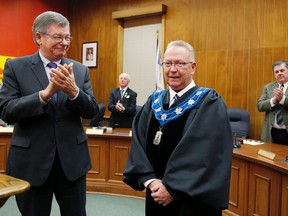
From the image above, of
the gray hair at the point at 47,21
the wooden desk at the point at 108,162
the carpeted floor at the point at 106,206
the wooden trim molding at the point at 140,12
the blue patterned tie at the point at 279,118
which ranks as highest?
the wooden trim molding at the point at 140,12

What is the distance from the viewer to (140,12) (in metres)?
6.61

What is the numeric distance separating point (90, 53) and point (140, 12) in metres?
1.62

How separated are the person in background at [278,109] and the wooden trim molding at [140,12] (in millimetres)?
2971

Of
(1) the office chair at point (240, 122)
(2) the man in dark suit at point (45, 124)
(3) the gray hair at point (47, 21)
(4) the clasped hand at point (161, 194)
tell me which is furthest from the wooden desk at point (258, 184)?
(3) the gray hair at point (47, 21)

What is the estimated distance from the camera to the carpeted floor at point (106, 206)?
3.62 m

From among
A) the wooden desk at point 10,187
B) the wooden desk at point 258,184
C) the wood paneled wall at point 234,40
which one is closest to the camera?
the wooden desk at point 10,187

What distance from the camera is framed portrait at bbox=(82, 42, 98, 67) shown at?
7464 millimetres

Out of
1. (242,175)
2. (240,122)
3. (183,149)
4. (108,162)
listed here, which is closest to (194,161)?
(183,149)

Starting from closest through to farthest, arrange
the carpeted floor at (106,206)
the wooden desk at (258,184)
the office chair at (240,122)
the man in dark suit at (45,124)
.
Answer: the man in dark suit at (45,124)
the wooden desk at (258,184)
the carpeted floor at (106,206)
the office chair at (240,122)

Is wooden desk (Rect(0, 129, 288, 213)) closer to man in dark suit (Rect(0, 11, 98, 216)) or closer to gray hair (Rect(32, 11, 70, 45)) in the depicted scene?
man in dark suit (Rect(0, 11, 98, 216))

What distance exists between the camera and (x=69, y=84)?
168cm

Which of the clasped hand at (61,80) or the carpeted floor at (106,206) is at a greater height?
the clasped hand at (61,80)

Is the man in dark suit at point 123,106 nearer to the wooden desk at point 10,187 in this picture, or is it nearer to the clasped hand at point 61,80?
the clasped hand at point 61,80

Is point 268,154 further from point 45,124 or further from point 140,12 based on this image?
point 140,12
